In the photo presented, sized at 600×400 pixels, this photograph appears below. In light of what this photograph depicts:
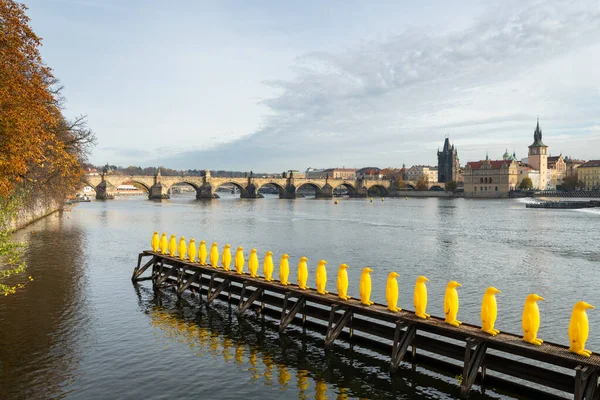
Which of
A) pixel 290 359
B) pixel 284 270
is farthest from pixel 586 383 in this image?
pixel 284 270

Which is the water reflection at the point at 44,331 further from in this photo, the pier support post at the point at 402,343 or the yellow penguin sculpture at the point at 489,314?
the yellow penguin sculpture at the point at 489,314

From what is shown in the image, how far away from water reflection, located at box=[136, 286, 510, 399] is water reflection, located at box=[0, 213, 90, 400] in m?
3.68

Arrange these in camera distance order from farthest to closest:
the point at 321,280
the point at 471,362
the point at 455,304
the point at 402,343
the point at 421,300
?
the point at 321,280 → the point at 421,300 → the point at 402,343 → the point at 455,304 → the point at 471,362

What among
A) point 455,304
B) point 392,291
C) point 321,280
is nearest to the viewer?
point 455,304

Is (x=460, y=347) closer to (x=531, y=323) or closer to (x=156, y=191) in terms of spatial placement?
(x=531, y=323)

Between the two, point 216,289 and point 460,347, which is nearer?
point 460,347

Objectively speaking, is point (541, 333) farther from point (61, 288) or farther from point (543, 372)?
Answer: point (61, 288)

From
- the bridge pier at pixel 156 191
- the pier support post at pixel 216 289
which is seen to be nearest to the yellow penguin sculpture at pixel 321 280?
the pier support post at pixel 216 289

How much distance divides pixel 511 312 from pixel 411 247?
26.6 metres

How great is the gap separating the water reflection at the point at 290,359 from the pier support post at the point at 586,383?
3.23 meters

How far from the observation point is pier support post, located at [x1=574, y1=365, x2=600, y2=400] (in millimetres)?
13586

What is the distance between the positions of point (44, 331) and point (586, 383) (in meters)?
20.2

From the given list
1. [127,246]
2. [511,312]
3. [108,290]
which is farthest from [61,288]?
[511,312]

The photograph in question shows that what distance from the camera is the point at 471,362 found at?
1603 cm
